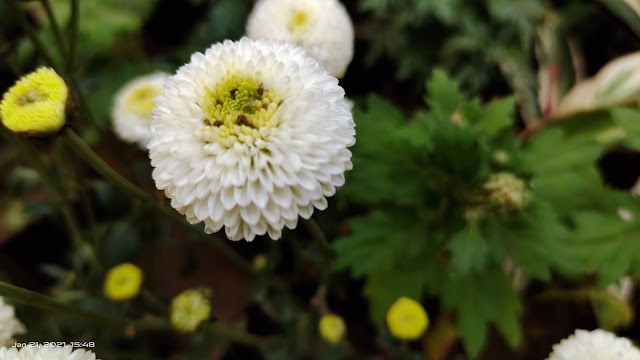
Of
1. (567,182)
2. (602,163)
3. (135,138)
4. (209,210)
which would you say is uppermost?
(602,163)

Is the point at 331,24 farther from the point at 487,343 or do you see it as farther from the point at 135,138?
the point at 487,343

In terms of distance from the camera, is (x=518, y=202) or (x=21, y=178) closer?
(x=518, y=202)

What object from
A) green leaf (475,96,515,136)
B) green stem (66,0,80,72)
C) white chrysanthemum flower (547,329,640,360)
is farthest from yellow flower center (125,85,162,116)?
white chrysanthemum flower (547,329,640,360)

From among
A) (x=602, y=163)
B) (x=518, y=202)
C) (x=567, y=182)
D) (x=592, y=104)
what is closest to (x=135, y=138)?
(x=518, y=202)

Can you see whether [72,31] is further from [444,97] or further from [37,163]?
[444,97]

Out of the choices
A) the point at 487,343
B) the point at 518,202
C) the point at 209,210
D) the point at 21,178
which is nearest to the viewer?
the point at 209,210

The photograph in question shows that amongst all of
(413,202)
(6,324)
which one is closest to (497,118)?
(413,202)
